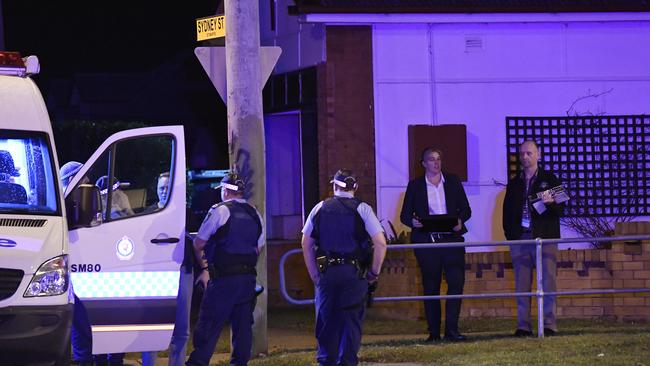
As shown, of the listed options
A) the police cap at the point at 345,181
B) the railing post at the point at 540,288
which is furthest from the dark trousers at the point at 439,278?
the police cap at the point at 345,181

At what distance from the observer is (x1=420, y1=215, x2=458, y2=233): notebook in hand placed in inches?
464

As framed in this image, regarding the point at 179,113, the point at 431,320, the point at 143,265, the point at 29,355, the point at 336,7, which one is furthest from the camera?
the point at 179,113

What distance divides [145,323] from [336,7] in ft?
20.7

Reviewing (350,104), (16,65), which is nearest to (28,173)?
(16,65)

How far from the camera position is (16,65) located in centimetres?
912

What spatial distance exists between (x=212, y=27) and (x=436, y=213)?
276 centimetres

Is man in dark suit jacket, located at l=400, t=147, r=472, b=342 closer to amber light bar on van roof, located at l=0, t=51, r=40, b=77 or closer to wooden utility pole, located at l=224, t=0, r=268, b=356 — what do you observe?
wooden utility pole, located at l=224, t=0, r=268, b=356

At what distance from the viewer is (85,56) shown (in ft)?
124

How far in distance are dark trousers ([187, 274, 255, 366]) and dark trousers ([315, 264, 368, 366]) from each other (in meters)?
0.60

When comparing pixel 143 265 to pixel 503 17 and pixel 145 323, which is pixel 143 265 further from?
pixel 503 17

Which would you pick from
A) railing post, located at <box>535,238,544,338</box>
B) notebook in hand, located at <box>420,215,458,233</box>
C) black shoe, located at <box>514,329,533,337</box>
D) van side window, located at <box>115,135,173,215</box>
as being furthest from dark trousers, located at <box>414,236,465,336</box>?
van side window, located at <box>115,135,173,215</box>

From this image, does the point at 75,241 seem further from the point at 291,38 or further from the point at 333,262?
the point at 291,38

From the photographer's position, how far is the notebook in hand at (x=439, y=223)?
11.8m

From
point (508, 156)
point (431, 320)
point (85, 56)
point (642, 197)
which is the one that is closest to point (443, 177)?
point (431, 320)
